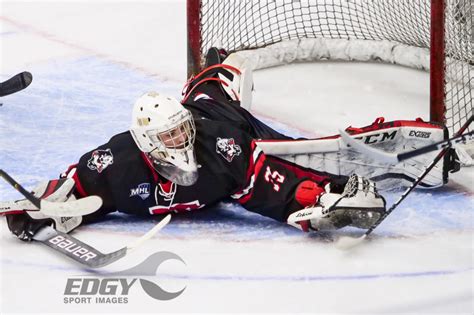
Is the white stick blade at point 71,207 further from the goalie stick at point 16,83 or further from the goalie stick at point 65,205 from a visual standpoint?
the goalie stick at point 16,83

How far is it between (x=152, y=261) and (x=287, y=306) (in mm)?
475

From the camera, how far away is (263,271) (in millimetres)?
3252

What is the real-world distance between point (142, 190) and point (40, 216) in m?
0.30

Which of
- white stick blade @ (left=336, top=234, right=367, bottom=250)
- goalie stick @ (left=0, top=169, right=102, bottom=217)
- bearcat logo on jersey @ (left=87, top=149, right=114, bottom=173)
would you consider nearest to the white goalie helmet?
bearcat logo on jersey @ (left=87, top=149, right=114, bottom=173)

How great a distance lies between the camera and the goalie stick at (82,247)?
10.8 feet

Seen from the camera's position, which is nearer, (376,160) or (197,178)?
(197,178)

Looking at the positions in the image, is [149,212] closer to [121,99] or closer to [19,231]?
[19,231]

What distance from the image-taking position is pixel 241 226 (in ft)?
11.7

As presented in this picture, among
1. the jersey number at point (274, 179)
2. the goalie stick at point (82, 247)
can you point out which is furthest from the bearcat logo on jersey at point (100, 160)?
the jersey number at point (274, 179)

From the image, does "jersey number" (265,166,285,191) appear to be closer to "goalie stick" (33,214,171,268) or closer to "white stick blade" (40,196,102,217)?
"goalie stick" (33,214,171,268)

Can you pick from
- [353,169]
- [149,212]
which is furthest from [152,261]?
[353,169]

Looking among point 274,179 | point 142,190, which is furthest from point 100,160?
point 274,179
